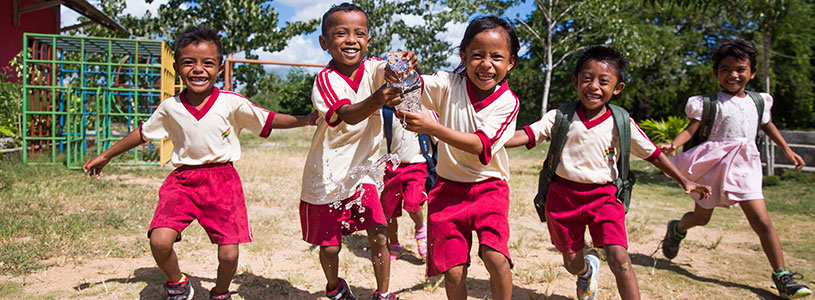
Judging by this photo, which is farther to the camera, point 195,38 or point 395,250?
point 395,250

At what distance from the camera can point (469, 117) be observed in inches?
110

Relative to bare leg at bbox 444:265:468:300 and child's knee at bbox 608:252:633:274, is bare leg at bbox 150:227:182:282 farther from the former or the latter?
child's knee at bbox 608:252:633:274

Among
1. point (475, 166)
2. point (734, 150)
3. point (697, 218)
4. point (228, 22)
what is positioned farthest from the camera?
point (228, 22)

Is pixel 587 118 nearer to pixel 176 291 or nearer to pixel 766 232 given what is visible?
pixel 766 232

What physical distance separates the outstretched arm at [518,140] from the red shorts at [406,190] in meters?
1.48

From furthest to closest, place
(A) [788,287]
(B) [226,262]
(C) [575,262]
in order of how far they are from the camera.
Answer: (A) [788,287], (C) [575,262], (B) [226,262]

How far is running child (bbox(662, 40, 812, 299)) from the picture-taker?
4023 millimetres

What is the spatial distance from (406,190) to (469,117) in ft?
5.89

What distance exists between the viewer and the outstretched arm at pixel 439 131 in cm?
237

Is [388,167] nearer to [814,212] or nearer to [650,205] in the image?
[650,205]

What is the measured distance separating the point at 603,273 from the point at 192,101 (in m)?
3.18

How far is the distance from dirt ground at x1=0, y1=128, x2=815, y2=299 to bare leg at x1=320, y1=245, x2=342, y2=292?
1.33 ft

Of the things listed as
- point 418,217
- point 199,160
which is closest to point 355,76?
point 199,160

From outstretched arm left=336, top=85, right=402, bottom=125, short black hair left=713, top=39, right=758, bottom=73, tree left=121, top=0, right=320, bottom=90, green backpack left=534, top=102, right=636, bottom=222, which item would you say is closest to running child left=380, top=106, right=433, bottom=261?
green backpack left=534, top=102, right=636, bottom=222
